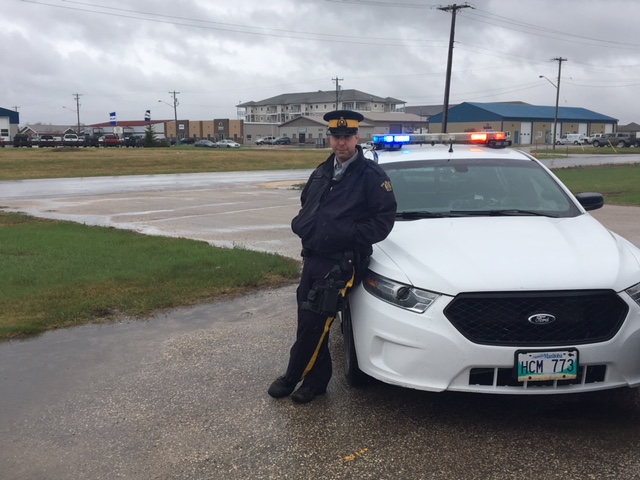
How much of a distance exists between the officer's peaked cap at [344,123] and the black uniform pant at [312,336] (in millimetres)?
803

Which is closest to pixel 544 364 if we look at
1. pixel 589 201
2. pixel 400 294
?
pixel 400 294

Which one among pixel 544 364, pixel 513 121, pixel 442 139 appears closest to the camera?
pixel 544 364

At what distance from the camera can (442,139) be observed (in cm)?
694

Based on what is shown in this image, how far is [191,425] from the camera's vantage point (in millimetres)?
4344

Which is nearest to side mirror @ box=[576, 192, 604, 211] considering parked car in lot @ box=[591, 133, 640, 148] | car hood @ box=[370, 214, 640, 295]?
car hood @ box=[370, 214, 640, 295]

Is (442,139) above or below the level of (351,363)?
above

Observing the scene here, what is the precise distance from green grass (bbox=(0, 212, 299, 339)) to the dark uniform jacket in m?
3.09

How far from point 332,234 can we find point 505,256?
1.03 meters

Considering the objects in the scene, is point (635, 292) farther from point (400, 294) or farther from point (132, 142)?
point (132, 142)

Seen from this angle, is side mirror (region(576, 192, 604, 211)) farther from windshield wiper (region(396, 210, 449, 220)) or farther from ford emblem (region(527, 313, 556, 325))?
ford emblem (region(527, 313, 556, 325))

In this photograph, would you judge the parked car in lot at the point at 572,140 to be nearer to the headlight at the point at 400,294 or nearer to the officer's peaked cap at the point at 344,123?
the officer's peaked cap at the point at 344,123

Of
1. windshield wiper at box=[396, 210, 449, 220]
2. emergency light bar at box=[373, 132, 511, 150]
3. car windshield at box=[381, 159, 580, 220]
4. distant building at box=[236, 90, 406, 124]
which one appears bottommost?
windshield wiper at box=[396, 210, 449, 220]

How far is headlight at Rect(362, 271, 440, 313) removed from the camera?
13.5ft

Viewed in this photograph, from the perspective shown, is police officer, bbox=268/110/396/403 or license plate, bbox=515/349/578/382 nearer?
license plate, bbox=515/349/578/382
